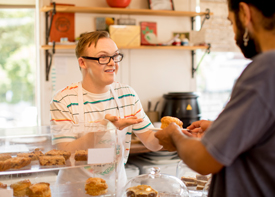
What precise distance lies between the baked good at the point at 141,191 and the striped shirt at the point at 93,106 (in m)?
0.46

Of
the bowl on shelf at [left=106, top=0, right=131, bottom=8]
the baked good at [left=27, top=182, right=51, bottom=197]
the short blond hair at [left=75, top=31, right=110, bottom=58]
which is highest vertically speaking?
the bowl on shelf at [left=106, top=0, right=131, bottom=8]

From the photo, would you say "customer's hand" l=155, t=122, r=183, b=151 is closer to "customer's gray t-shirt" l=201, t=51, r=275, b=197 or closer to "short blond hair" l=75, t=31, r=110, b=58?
"customer's gray t-shirt" l=201, t=51, r=275, b=197

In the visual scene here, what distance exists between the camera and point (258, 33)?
2.56 ft

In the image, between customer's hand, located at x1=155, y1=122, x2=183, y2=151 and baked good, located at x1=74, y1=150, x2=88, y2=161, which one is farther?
baked good, located at x1=74, y1=150, x2=88, y2=161

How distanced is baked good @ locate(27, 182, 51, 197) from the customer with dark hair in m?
0.57

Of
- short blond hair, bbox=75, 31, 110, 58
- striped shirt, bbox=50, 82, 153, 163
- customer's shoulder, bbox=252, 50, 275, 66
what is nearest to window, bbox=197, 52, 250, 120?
striped shirt, bbox=50, 82, 153, 163

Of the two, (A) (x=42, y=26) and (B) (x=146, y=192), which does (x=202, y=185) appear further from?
(A) (x=42, y=26)

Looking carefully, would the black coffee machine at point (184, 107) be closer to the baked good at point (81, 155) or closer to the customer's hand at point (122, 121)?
the customer's hand at point (122, 121)

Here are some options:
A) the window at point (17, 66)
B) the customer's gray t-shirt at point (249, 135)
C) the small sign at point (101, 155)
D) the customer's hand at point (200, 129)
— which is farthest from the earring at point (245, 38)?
the window at point (17, 66)

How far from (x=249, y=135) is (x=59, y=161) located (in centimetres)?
73

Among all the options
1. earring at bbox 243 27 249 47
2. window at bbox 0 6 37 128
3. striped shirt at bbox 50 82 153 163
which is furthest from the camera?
window at bbox 0 6 37 128

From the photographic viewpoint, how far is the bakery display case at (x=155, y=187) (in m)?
1.16

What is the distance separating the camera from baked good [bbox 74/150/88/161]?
117 cm

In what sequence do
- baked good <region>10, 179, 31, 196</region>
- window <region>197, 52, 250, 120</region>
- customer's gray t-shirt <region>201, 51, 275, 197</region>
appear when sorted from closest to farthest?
customer's gray t-shirt <region>201, 51, 275, 197</region>, baked good <region>10, 179, 31, 196</region>, window <region>197, 52, 250, 120</region>
